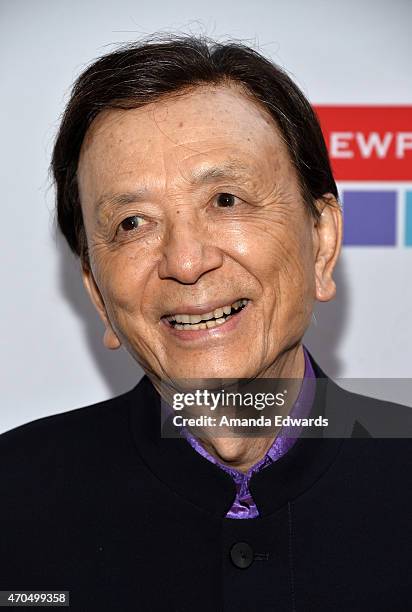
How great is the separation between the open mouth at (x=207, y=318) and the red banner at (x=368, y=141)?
0.88 meters

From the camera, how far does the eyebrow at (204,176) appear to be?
150 centimetres

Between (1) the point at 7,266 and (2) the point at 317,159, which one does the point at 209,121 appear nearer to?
(2) the point at 317,159

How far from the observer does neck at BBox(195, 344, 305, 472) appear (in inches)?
63.2

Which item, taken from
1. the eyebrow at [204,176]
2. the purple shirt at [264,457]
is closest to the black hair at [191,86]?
the eyebrow at [204,176]

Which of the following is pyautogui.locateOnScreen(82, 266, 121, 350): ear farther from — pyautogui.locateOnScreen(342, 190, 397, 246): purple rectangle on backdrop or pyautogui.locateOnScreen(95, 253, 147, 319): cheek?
pyautogui.locateOnScreen(342, 190, 397, 246): purple rectangle on backdrop

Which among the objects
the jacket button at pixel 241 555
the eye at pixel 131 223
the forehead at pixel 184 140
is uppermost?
the forehead at pixel 184 140

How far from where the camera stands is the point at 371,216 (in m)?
2.29

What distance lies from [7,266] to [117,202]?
2.80 feet

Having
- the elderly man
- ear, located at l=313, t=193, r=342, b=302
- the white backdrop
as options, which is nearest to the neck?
the elderly man

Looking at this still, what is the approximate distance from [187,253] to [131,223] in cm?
17

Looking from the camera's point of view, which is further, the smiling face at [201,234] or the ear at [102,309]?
the ear at [102,309]

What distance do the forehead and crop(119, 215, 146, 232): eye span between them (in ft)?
0.20

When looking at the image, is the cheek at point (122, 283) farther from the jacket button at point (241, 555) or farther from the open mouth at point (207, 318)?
the jacket button at point (241, 555)

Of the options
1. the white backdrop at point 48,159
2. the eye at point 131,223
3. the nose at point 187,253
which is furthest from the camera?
the white backdrop at point 48,159
